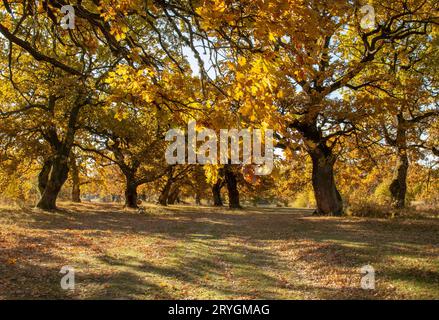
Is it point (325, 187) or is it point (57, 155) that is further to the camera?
point (57, 155)

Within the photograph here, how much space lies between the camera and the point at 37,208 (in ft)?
81.0

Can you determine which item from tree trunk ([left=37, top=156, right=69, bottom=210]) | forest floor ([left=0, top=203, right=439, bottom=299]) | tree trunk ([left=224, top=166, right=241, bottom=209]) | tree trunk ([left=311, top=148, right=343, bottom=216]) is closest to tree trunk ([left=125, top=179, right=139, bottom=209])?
tree trunk ([left=37, top=156, right=69, bottom=210])

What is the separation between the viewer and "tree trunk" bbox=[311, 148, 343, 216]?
22875mm

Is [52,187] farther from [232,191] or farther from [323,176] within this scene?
[232,191]

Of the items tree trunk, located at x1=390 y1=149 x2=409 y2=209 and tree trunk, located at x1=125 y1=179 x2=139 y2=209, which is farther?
tree trunk, located at x1=125 y1=179 x2=139 y2=209

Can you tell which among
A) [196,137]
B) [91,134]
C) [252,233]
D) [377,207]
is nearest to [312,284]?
[196,137]

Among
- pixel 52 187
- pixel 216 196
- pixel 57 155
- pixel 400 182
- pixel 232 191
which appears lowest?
pixel 216 196

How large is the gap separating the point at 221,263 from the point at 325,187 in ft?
47.7

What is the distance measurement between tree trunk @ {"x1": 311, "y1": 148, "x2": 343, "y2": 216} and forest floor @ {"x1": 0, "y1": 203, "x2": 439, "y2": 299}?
7233 millimetres

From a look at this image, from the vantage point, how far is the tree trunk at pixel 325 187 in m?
22.9

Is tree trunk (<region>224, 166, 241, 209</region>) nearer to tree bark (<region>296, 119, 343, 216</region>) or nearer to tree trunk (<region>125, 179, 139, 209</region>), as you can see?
tree trunk (<region>125, 179, 139, 209</region>)

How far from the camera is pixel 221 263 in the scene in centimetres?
1012

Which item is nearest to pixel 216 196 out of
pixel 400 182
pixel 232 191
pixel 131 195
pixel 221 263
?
pixel 232 191
